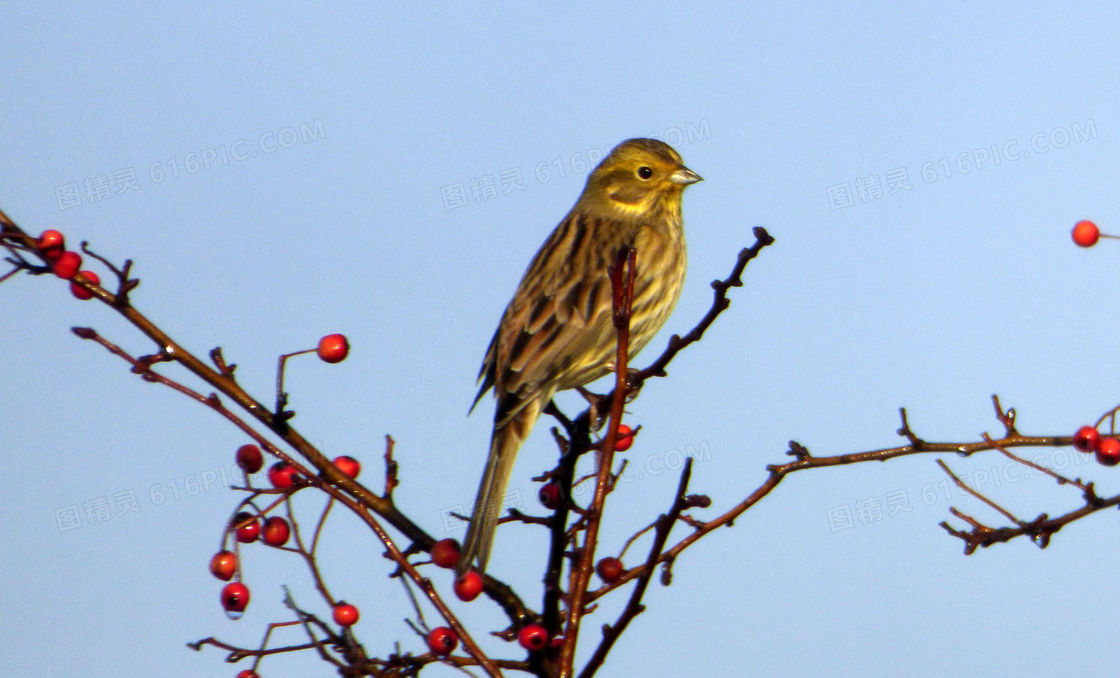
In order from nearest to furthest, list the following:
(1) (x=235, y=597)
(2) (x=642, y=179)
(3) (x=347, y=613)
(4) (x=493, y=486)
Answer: (1) (x=235, y=597) → (3) (x=347, y=613) → (4) (x=493, y=486) → (2) (x=642, y=179)

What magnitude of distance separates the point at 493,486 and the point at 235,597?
0.98 metres

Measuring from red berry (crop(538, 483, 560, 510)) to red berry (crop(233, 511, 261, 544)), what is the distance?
0.82 meters

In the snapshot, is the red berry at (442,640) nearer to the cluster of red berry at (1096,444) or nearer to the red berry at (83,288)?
the red berry at (83,288)

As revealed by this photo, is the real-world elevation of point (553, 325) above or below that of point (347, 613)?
above

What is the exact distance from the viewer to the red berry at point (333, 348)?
133 inches

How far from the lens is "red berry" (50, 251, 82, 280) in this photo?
289 cm

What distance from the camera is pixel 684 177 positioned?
235 inches

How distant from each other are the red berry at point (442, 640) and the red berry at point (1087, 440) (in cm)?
206

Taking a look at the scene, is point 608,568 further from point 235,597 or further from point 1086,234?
point 1086,234

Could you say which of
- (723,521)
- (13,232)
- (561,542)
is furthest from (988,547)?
(13,232)

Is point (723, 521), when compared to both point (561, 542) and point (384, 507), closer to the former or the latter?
point (561, 542)

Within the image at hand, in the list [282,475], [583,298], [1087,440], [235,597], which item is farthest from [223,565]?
[1087,440]

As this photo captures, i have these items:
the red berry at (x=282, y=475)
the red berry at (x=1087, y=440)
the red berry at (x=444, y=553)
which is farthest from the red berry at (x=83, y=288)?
the red berry at (x=1087, y=440)

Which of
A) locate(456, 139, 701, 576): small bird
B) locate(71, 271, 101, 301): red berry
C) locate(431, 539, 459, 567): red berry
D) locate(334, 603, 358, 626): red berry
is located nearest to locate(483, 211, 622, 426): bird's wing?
locate(456, 139, 701, 576): small bird
